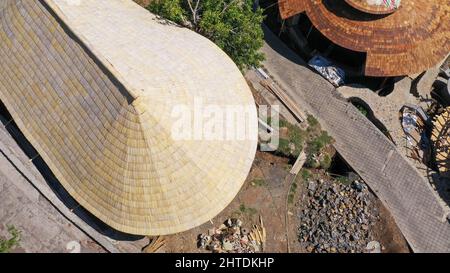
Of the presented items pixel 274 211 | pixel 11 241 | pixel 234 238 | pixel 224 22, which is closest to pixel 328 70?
pixel 224 22

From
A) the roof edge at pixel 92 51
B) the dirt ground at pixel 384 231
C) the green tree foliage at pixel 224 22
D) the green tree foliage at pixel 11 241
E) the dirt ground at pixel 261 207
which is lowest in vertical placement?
the dirt ground at pixel 384 231

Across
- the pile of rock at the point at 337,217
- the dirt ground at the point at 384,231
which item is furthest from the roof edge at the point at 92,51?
the pile of rock at the point at 337,217

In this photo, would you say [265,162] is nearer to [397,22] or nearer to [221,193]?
[221,193]

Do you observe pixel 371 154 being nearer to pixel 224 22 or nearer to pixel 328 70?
pixel 328 70

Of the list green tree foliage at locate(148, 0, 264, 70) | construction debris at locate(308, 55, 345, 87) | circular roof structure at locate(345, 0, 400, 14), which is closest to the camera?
green tree foliage at locate(148, 0, 264, 70)

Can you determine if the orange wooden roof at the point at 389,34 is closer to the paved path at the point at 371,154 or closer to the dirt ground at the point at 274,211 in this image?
the paved path at the point at 371,154

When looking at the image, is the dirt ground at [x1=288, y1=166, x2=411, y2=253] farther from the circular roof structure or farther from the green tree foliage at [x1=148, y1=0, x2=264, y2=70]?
the circular roof structure

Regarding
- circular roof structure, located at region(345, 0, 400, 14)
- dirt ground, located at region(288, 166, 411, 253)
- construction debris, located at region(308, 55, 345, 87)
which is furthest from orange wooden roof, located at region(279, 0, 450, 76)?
dirt ground, located at region(288, 166, 411, 253)
